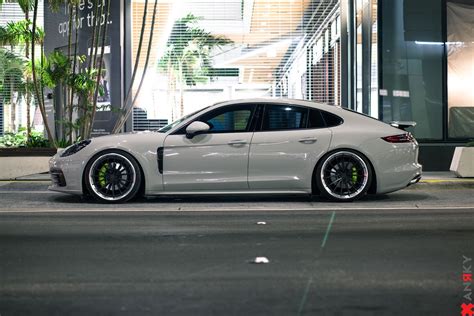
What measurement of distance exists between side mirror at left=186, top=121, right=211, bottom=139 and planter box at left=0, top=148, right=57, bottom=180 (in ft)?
19.7

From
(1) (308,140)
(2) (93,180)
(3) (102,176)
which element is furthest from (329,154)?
(2) (93,180)

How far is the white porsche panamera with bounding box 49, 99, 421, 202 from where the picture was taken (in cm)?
895

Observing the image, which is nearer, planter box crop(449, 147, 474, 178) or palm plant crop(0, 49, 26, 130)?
planter box crop(449, 147, 474, 178)

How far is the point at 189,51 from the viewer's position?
18.5 metres

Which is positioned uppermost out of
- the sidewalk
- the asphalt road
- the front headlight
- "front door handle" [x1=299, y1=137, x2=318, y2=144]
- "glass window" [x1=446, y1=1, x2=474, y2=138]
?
"glass window" [x1=446, y1=1, x2=474, y2=138]

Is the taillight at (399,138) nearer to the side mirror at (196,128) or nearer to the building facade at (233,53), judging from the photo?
the side mirror at (196,128)

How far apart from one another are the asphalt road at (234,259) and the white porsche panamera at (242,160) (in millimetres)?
411

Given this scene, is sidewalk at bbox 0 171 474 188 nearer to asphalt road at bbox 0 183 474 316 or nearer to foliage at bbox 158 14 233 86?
asphalt road at bbox 0 183 474 316

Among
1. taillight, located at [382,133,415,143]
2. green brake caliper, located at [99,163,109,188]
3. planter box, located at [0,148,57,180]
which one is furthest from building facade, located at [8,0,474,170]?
green brake caliper, located at [99,163,109,188]

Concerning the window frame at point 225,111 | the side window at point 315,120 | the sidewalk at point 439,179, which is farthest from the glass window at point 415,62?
the window frame at point 225,111

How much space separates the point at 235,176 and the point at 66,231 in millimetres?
2792

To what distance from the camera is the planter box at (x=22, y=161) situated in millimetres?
13906

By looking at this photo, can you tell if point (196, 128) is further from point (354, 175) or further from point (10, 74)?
point (10, 74)

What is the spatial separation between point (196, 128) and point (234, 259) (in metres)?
3.85
